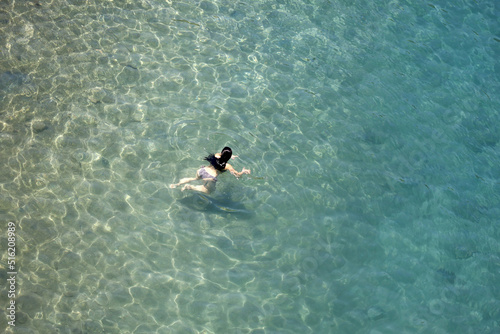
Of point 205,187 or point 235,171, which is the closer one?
point 205,187

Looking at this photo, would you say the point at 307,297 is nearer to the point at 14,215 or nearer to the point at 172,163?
the point at 172,163

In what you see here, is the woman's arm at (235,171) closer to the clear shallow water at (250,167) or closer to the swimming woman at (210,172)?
the swimming woman at (210,172)

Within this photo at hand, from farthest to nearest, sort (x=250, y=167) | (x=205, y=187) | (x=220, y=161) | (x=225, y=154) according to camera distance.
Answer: (x=250, y=167), (x=205, y=187), (x=220, y=161), (x=225, y=154)

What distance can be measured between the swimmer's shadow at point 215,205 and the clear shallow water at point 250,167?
0.16 ft

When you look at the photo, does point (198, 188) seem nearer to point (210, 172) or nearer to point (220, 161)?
point (210, 172)

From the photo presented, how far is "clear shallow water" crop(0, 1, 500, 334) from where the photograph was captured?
346 inches

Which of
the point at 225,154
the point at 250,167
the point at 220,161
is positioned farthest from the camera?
the point at 250,167

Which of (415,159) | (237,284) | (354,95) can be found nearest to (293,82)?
(354,95)

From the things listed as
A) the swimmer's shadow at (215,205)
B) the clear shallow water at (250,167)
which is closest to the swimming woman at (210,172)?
the swimmer's shadow at (215,205)

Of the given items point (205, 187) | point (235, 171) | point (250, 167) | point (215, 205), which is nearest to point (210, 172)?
point (205, 187)

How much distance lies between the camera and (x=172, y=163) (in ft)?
34.2

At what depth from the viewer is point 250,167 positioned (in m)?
10.6

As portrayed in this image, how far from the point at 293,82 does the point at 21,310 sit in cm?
865

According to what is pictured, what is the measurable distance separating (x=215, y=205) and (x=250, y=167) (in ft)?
4.40
